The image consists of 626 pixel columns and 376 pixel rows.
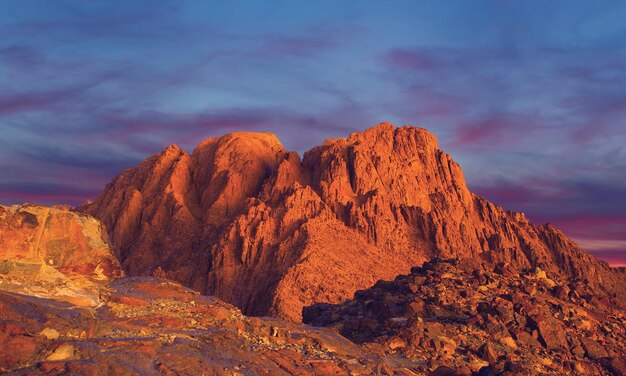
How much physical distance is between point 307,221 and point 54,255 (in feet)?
155

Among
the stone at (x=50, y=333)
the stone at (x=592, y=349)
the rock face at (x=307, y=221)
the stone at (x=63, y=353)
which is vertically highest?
the rock face at (x=307, y=221)

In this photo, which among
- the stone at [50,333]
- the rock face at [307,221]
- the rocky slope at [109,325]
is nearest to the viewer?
the rocky slope at [109,325]

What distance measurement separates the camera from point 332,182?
79.1 m

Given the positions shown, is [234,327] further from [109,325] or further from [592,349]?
[592,349]

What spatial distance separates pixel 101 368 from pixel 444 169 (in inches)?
3112

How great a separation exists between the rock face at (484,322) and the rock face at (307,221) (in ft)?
55.0

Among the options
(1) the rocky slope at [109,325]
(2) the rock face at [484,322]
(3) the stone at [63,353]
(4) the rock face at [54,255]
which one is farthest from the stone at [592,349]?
(3) the stone at [63,353]

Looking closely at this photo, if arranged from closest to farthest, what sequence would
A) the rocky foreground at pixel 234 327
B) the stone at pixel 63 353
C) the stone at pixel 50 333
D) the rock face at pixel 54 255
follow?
the stone at pixel 63 353 < the stone at pixel 50 333 < the rocky foreground at pixel 234 327 < the rock face at pixel 54 255

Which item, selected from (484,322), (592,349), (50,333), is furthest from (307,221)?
(50,333)

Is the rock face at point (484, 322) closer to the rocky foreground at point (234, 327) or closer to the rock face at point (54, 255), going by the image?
the rocky foreground at point (234, 327)

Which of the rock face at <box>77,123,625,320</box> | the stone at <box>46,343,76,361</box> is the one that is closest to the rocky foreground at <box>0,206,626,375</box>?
the stone at <box>46,343,76,361</box>

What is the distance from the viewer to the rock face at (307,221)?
66250 millimetres

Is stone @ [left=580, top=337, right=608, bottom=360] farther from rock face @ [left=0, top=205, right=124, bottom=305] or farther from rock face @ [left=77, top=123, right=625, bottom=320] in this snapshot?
rock face @ [left=0, top=205, right=124, bottom=305]

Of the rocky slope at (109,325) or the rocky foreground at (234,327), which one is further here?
the rocky foreground at (234,327)
